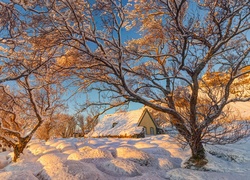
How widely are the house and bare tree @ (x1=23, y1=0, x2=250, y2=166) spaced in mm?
11782

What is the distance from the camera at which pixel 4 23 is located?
472 centimetres

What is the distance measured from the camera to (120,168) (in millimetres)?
5203

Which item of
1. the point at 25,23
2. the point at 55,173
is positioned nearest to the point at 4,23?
the point at 25,23

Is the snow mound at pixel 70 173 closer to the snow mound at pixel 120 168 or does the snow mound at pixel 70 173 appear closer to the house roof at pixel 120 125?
the snow mound at pixel 120 168

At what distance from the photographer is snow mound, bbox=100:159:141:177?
5068 millimetres

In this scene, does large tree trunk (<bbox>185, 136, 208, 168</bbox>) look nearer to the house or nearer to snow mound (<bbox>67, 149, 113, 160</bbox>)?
snow mound (<bbox>67, 149, 113, 160</bbox>)

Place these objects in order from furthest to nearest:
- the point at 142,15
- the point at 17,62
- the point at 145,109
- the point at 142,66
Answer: the point at 145,109 → the point at 142,66 → the point at 142,15 → the point at 17,62

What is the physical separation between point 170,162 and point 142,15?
5.89 metres

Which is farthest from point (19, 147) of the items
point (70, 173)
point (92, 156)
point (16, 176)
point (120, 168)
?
point (120, 168)

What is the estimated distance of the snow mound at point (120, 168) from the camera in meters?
5.07

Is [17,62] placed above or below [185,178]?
above

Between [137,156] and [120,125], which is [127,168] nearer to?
[137,156]

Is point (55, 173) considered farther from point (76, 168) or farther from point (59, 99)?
point (59, 99)

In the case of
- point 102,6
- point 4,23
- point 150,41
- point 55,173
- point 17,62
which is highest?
point 150,41
